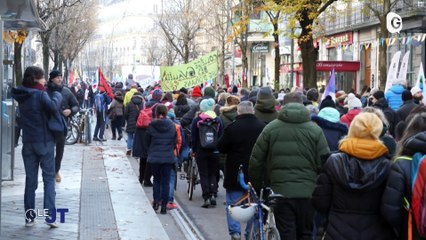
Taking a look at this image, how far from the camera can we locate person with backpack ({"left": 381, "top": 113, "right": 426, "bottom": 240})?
523 centimetres

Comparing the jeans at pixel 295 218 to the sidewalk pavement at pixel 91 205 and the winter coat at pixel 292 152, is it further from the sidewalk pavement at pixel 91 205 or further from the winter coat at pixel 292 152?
the sidewalk pavement at pixel 91 205

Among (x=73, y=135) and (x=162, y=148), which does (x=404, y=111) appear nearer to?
(x=162, y=148)

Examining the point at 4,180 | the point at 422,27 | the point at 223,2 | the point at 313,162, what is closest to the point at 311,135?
the point at 313,162

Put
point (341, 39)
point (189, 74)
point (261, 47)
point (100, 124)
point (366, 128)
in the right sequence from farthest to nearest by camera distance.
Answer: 1. point (261, 47)
2. point (341, 39)
3. point (100, 124)
4. point (189, 74)
5. point (366, 128)

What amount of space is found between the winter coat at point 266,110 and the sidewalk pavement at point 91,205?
2000 millimetres

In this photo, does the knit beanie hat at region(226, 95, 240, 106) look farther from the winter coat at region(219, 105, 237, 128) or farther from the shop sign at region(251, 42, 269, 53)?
the shop sign at region(251, 42, 269, 53)

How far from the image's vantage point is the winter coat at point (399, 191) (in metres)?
5.25

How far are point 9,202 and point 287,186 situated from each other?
5.40 metres

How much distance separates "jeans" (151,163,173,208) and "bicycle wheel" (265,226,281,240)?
4.51m

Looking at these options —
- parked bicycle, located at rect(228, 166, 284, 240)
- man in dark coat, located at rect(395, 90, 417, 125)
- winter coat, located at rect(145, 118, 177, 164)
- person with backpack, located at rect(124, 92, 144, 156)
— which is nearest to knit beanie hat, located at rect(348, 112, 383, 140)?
parked bicycle, located at rect(228, 166, 284, 240)

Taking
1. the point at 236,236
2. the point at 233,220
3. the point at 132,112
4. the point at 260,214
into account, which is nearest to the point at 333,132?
the point at 233,220

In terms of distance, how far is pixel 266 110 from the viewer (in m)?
10.2

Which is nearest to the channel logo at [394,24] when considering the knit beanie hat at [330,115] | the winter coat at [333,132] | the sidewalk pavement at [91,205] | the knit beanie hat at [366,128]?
the sidewalk pavement at [91,205]

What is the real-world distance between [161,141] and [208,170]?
1.39m
